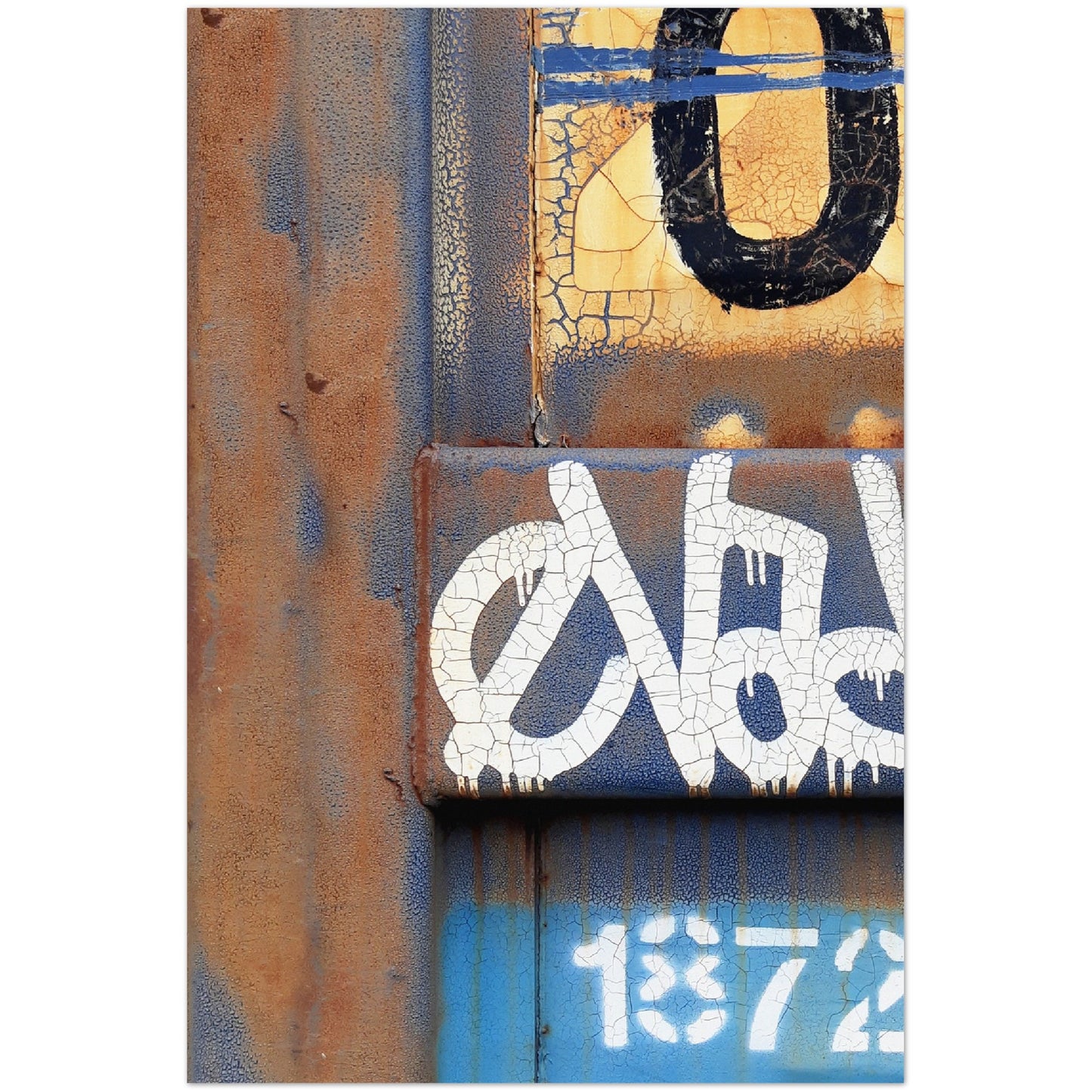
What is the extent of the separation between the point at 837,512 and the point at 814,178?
0.54 metres

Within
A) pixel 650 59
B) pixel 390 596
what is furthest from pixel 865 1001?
pixel 650 59

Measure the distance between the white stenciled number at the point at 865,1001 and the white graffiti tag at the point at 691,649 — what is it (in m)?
0.28

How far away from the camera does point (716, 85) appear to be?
1.64 m

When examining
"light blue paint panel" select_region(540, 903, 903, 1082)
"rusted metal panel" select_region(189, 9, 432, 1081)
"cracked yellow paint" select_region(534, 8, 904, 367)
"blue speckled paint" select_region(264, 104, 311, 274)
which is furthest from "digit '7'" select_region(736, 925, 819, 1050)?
"blue speckled paint" select_region(264, 104, 311, 274)

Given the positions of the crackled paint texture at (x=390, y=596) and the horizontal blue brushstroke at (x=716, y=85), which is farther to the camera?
the horizontal blue brushstroke at (x=716, y=85)

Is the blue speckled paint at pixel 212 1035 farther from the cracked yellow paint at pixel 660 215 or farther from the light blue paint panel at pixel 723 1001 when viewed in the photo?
the cracked yellow paint at pixel 660 215

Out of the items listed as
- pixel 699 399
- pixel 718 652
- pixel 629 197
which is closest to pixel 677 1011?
pixel 718 652

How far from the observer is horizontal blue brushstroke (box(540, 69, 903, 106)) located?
163 centimetres

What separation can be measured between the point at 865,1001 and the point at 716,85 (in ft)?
4.77

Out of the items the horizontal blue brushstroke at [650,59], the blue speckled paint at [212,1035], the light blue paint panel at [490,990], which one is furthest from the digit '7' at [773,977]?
the horizontal blue brushstroke at [650,59]

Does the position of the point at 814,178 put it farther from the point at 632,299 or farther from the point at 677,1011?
the point at 677,1011

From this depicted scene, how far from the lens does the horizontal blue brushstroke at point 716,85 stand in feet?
5.36

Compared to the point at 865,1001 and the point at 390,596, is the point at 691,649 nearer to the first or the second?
the point at 390,596

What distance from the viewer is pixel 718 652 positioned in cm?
154
